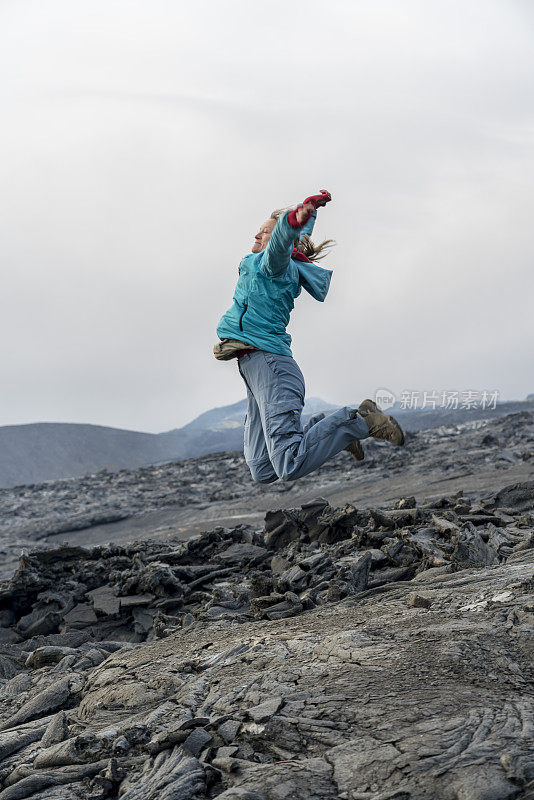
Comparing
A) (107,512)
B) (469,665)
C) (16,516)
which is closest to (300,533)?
(469,665)

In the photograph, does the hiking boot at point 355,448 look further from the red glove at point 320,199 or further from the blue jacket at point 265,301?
the red glove at point 320,199

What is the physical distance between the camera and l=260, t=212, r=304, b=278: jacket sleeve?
3664 millimetres

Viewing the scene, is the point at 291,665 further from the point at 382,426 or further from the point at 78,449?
the point at 78,449

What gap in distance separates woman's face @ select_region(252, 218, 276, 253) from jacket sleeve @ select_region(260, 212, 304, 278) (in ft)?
0.85

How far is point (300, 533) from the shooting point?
6.93 meters

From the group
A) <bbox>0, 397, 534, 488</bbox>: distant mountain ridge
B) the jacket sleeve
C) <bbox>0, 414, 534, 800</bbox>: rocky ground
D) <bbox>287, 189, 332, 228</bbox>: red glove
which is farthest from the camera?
<bbox>0, 397, 534, 488</bbox>: distant mountain ridge

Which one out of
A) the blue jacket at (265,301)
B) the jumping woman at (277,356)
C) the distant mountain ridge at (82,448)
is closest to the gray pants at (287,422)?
the jumping woman at (277,356)

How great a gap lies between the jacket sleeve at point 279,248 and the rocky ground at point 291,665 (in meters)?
2.10

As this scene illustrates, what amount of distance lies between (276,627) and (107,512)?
1203cm

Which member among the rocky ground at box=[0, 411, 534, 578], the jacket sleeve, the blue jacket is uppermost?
the jacket sleeve

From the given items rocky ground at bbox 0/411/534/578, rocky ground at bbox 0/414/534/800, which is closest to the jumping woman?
rocky ground at bbox 0/414/534/800

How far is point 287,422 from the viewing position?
4.25m

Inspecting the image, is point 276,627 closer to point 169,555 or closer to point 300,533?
point 300,533

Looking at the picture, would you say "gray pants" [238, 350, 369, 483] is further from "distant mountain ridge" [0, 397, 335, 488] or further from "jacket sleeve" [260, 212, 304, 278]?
"distant mountain ridge" [0, 397, 335, 488]
